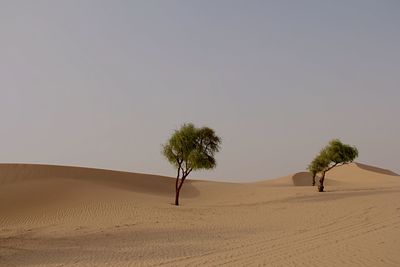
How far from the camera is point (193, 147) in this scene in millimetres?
34844

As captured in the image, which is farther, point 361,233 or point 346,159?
point 346,159

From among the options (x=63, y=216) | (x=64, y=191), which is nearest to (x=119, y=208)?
(x=63, y=216)

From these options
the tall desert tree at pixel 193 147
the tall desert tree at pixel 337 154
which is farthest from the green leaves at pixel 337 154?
the tall desert tree at pixel 193 147

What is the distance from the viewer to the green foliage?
112ft

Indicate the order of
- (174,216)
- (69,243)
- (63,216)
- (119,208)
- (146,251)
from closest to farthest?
(146,251) → (69,243) → (174,216) → (63,216) → (119,208)

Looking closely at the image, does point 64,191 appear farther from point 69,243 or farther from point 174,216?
point 69,243

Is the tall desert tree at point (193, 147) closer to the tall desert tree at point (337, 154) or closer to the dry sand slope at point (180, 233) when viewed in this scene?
the dry sand slope at point (180, 233)

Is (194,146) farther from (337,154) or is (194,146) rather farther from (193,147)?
(337,154)

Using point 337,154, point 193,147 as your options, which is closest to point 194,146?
point 193,147

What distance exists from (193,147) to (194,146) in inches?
4.6

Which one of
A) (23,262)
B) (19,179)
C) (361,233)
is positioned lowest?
(23,262)

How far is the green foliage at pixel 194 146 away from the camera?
3428 cm

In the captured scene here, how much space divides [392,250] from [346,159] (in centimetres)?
3058

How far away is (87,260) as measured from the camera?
14.1 m
